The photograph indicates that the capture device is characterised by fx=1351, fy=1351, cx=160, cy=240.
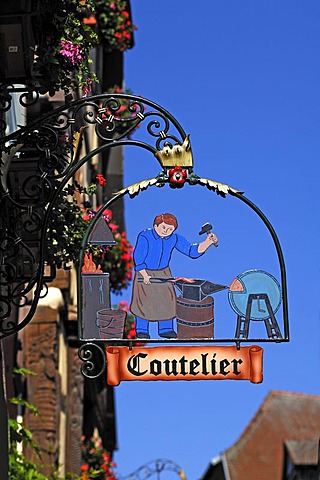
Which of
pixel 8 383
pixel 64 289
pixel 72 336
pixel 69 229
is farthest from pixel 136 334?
pixel 72 336

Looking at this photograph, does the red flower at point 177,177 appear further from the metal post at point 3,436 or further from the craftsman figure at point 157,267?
the metal post at point 3,436

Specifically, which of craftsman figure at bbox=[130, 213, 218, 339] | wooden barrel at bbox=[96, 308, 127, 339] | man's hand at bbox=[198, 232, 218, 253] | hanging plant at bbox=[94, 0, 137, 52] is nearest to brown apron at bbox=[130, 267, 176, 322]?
craftsman figure at bbox=[130, 213, 218, 339]

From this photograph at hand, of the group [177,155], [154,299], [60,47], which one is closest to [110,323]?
[154,299]

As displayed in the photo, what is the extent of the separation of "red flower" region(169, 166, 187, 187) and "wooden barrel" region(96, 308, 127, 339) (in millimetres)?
822

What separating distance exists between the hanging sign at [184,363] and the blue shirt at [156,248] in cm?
57

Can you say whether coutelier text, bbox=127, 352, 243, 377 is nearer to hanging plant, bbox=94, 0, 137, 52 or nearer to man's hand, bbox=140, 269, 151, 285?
man's hand, bbox=140, 269, 151, 285

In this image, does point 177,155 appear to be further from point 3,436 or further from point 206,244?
point 3,436

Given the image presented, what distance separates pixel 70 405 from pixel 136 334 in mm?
12427

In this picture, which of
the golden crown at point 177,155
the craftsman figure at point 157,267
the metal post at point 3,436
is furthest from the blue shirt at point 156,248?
the metal post at point 3,436

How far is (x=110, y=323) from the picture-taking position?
7.79m

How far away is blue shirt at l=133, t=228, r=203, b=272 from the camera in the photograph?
7.91 metres

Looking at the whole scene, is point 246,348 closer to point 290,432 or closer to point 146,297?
point 146,297

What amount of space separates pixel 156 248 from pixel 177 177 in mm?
436

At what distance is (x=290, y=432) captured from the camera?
Answer: 49344 mm
